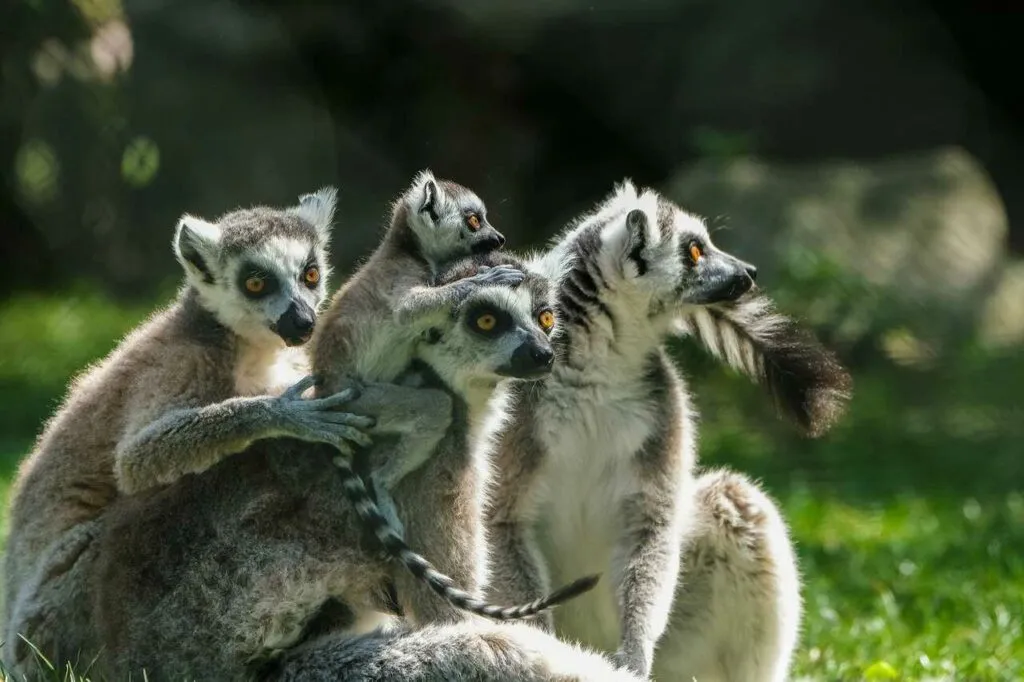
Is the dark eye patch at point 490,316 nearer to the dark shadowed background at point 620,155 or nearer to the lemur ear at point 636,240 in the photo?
the lemur ear at point 636,240

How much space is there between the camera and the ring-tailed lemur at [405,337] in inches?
170

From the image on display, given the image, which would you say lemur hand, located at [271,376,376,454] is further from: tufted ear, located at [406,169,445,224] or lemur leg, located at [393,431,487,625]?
tufted ear, located at [406,169,445,224]

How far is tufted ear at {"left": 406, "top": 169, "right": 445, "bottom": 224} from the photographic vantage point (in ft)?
16.4

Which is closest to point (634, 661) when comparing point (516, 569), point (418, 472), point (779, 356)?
point (516, 569)

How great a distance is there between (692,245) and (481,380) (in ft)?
4.94

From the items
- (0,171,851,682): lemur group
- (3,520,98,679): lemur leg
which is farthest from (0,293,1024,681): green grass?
(0,171,851,682): lemur group

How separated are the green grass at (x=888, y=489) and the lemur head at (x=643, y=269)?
1742 millimetres

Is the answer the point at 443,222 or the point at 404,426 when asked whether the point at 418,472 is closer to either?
the point at 404,426

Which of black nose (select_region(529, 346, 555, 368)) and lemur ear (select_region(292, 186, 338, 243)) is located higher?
black nose (select_region(529, 346, 555, 368))

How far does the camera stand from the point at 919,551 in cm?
880

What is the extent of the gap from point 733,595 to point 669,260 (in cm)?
133

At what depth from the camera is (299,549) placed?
14.3ft

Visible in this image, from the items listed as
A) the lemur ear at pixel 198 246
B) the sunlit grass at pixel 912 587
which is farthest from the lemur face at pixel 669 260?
the sunlit grass at pixel 912 587

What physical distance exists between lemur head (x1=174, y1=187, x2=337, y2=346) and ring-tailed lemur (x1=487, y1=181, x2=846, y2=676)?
889 millimetres
